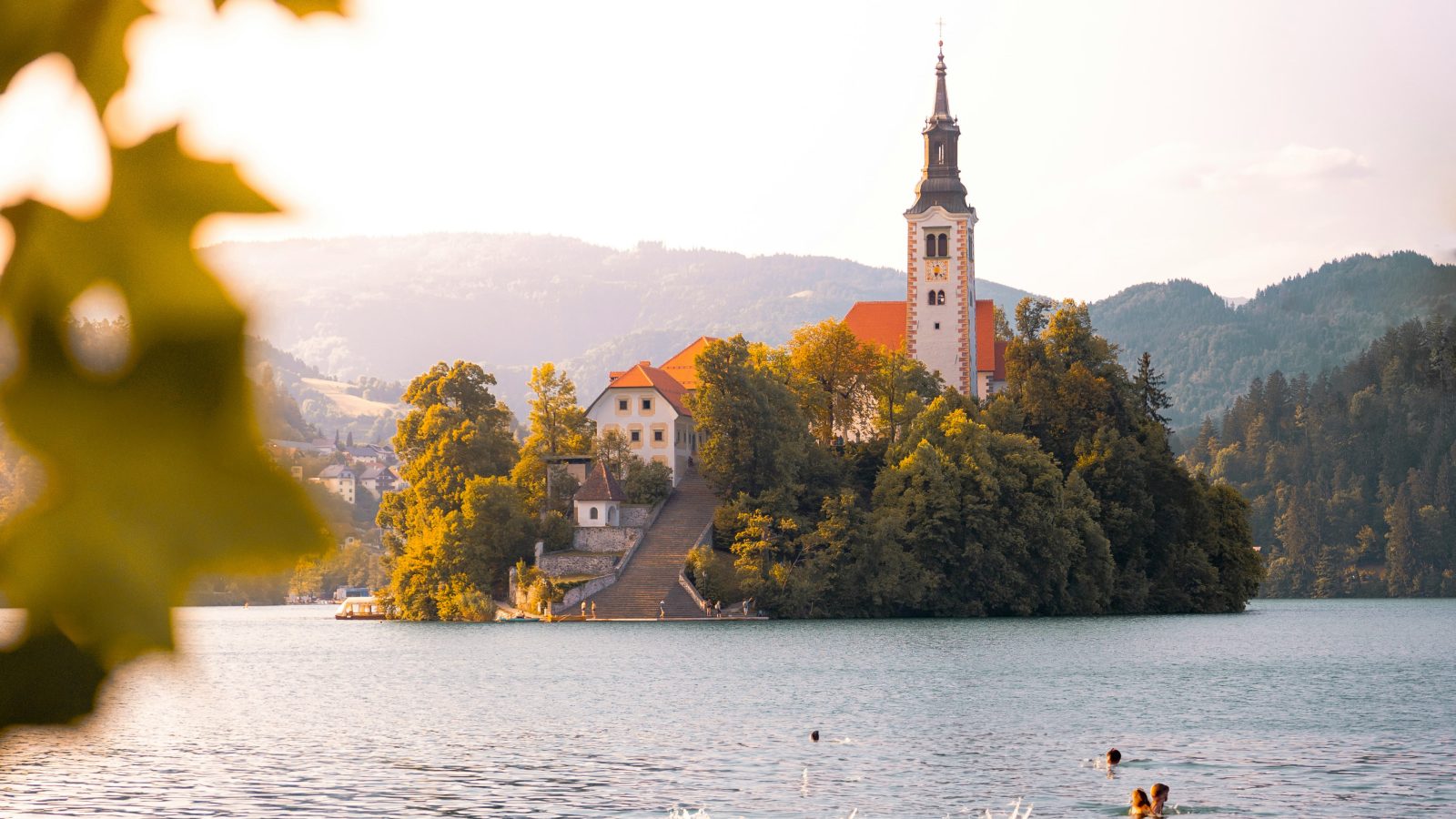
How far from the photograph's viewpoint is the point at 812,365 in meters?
98.9

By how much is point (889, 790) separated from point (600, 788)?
19.8 ft

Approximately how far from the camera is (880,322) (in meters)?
115

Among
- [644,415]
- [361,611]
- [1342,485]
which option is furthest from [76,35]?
[1342,485]

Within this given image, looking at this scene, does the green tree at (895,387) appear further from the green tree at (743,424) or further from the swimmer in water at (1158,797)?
the swimmer in water at (1158,797)

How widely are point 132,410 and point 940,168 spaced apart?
111175mm

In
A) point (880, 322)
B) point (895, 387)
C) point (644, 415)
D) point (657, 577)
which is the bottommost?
point (657, 577)

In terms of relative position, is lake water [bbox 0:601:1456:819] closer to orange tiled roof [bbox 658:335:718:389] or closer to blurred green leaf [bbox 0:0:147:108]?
blurred green leaf [bbox 0:0:147:108]

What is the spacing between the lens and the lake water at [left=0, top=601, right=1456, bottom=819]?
32.3 metres

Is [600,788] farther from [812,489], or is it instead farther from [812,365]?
[812,365]

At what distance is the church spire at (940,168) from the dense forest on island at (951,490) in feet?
36.5

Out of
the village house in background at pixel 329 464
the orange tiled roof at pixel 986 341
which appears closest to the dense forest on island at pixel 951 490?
the orange tiled roof at pixel 986 341

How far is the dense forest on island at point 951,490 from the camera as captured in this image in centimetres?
8856

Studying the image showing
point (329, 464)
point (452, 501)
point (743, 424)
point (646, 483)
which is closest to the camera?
point (329, 464)

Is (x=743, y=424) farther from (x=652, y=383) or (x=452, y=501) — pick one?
(x=452, y=501)
